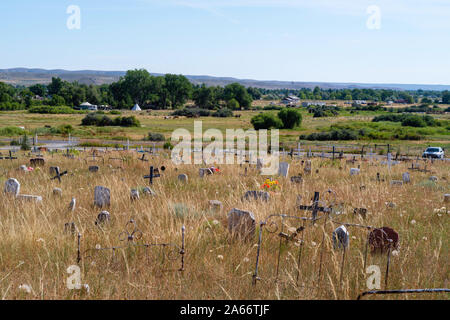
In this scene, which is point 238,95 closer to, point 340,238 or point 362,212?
point 362,212

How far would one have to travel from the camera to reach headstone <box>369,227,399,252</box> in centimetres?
573

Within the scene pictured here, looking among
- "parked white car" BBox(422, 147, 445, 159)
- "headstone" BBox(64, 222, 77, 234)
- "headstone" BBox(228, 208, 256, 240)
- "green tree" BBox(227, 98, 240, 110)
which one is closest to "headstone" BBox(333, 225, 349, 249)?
"headstone" BBox(228, 208, 256, 240)

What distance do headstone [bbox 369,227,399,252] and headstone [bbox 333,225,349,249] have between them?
0.39 metres

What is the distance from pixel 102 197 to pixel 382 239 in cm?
513

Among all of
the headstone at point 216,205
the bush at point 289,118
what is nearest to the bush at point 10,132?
the bush at point 289,118

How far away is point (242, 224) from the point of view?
627cm

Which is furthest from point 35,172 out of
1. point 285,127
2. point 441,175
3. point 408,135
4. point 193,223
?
point 285,127

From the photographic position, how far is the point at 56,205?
8.12 m

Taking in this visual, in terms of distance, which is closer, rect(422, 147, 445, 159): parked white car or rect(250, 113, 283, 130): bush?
rect(422, 147, 445, 159): parked white car

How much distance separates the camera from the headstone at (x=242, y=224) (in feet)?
20.2

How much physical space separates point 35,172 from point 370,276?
12.1m

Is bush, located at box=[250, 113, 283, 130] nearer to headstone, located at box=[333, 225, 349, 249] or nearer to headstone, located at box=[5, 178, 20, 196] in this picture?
headstone, located at box=[5, 178, 20, 196]

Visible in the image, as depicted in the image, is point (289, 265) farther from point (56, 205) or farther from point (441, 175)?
point (441, 175)

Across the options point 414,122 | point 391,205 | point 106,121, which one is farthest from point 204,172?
point 414,122
